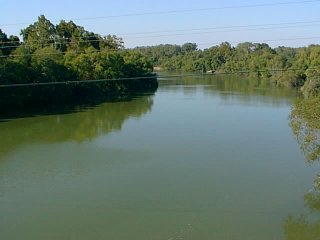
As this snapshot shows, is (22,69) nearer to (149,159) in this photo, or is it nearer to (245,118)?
(245,118)

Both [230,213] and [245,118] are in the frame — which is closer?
[230,213]

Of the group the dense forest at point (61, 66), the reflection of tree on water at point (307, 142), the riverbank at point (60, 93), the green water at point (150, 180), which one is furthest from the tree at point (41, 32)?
the reflection of tree on water at point (307, 142)

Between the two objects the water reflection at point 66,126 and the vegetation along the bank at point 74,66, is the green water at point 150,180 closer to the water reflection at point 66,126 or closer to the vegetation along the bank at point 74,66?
the water reflection at point 66,126

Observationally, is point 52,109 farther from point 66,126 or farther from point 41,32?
point 41,32

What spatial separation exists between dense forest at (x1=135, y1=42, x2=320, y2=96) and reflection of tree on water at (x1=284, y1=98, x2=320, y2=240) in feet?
58.5

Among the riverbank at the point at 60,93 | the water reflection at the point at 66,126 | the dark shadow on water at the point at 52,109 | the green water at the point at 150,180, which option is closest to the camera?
the green water at the point at 150,180

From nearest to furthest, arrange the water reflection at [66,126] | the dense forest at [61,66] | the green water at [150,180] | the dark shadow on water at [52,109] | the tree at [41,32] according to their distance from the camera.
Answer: the green water at [150,180], the water reflection at [66,126], the dark shadow on water at [52,109], the dense forest at [61,66], the tree at [41,32]

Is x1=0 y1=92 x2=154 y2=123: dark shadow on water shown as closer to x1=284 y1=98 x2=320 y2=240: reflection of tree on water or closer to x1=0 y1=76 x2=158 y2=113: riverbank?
x1=0 y1=76 x2=158 y2=113: riverbank

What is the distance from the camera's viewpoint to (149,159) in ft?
52.4

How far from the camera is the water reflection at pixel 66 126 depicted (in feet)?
66.3

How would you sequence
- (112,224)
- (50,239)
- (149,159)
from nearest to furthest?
1. (50,239)
2. (112,224)
3. (149,159)

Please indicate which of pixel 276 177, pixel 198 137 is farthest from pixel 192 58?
pixel 276 177

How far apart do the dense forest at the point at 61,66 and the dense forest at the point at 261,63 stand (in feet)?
39.9

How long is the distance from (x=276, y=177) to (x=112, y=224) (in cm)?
581
